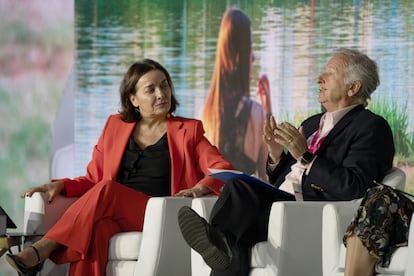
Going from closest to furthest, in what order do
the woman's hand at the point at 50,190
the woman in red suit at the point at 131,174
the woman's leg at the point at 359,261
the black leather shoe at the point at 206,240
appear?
the woman's leg at the point at 359,261 → the black leather shoe at the point at 206,240 → the woman in red suit at the point at 131,174 → the woman's hand at the point at 50,190

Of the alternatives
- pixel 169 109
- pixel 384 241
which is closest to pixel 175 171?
pixel 169 109

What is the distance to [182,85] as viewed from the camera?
736 cm

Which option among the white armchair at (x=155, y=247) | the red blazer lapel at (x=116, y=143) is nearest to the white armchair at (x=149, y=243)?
the white armchair at (x=155, y=247)

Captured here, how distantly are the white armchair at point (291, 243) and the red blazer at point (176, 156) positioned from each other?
943 mm

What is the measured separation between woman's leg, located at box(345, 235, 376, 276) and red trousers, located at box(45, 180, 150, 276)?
1.50m

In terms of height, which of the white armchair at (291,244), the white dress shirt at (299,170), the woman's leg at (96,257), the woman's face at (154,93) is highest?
the woman's face at (154,93)

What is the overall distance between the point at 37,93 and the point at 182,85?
3.59 ft

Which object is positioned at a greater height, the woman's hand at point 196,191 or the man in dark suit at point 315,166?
the man in dark suit at point 315,166

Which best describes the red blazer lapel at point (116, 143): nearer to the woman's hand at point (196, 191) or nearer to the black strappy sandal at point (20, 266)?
the woman's hand at point (196, 191)

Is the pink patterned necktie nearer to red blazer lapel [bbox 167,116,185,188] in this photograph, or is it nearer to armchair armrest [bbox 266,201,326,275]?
armchair armrest [bbox 266,201,326,275]

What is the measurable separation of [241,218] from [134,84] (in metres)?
1.41

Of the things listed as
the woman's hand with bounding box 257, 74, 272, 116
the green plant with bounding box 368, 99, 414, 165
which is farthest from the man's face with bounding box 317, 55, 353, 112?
the woman's hand with bounding box 257, 74, 272, 116

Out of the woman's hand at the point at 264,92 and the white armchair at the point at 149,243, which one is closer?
the white armchair at the point at 149,243

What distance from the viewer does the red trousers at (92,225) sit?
182 inches
